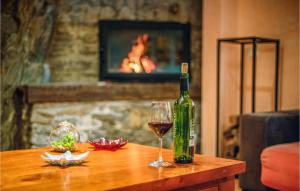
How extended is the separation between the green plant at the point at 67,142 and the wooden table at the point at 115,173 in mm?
72

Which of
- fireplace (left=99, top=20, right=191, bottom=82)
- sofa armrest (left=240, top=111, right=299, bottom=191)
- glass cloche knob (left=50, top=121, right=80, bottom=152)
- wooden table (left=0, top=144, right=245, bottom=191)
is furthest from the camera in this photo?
fireplace (left=99, top=20, right=191, bottom=82)

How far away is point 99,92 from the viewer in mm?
4215

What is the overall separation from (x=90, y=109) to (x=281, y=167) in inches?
77.3

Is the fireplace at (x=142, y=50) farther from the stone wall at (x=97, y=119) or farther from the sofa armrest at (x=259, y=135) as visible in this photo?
the sofa armrest at (x=259, y=135)

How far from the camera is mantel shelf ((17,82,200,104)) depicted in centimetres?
398

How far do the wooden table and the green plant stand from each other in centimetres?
7

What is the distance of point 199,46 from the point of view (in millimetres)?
4902

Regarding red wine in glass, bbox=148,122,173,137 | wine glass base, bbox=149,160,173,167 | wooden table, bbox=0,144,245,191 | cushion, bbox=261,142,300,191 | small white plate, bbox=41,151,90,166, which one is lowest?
cushion, bbox=261,142,300,191

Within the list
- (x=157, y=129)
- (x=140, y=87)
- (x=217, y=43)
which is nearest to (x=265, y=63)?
(x=217, y=43)

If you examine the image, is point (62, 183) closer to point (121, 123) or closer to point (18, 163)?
point (18, 163)

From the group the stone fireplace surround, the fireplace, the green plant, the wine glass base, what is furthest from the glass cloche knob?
the fireplace

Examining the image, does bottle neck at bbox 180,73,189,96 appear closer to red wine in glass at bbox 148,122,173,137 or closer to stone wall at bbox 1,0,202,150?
red wine in glass at bbox 148,122,173,137

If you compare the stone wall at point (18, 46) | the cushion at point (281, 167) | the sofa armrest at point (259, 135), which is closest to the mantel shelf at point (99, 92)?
the stone wall at point (18, 46)

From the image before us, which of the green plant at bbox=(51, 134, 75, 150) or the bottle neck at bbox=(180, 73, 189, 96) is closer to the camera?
the bottle neck at bbox=(180, 73, 189, 96)
